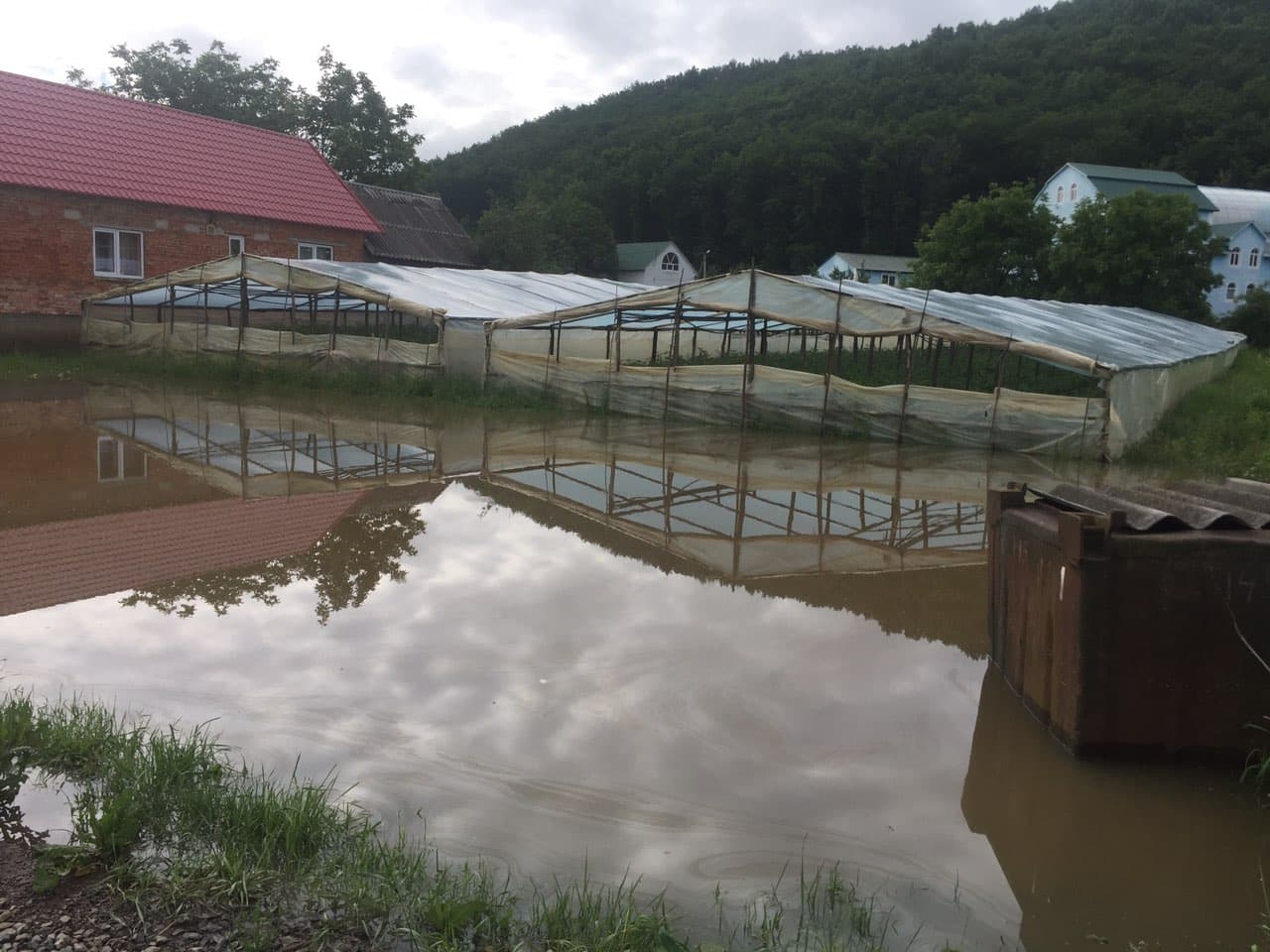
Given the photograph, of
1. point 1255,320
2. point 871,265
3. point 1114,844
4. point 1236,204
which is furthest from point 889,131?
point 1114,844

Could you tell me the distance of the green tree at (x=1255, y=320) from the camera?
3997 cm

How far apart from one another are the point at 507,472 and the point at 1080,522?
7931 mm

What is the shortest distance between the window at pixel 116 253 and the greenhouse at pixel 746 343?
44.4 inches

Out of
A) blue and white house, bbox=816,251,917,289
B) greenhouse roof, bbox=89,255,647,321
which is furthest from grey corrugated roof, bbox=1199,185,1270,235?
greenhouse roof, bbox=89,255,647,321

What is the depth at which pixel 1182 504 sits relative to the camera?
15.4 feet

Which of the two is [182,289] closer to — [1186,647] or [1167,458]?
[1167,458]

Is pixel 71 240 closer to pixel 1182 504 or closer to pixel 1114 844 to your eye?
pixel 1182 504

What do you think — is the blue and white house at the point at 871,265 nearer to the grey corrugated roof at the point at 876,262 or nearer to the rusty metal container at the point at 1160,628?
the grey corrugated roof at the point at 876,262

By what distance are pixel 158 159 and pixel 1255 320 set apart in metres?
38.5

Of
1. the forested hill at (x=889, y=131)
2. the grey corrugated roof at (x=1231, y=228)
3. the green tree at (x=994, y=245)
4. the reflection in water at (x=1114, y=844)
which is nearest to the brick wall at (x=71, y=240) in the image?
the green tree at (x=994, y=245)

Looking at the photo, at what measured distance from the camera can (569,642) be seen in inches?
229

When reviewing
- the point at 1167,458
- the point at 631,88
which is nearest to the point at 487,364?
the point at 1167,458

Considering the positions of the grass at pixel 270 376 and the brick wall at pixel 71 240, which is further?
the brick wall at pixel 71 240

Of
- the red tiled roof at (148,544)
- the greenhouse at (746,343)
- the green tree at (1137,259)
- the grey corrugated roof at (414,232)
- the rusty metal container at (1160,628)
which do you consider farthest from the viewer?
the grey corrugated roof at (414,232)
